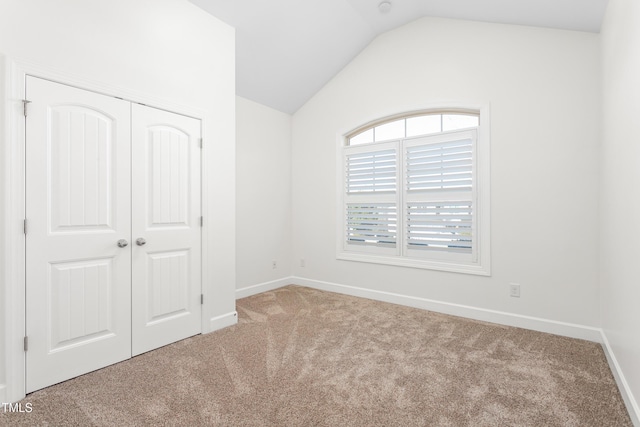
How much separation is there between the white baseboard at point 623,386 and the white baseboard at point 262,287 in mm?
3492

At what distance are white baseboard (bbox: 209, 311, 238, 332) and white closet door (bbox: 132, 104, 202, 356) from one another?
0.13 metres

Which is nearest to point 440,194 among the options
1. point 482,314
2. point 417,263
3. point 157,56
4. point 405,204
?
point 405,204

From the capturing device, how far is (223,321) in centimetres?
301

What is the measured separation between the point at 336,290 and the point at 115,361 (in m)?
2.62

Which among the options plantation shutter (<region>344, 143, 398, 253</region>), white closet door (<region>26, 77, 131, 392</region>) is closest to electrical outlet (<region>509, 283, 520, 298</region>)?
plantation shutter (<region>344, 143, 398, 253</region>)

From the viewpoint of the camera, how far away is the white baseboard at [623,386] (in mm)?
1616

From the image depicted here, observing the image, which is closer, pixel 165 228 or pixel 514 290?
A: pixel 165 228

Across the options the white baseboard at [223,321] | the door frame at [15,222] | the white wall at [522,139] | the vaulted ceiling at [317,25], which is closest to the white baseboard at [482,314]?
the white wall at [522,139]

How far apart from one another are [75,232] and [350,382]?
207 cm

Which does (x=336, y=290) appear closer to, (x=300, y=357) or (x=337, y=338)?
(x=337, y=338)

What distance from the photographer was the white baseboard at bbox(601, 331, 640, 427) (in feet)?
5.30

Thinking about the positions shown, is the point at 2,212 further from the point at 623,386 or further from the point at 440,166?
the point at 623,386

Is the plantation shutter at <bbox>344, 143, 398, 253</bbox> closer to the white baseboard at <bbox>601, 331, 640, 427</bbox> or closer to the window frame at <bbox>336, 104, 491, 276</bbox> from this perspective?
the window frame at <bbox>336, 104, 491, 276</bbox>

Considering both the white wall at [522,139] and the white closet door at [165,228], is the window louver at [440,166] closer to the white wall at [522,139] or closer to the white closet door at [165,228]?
the white wall at [522,139]
